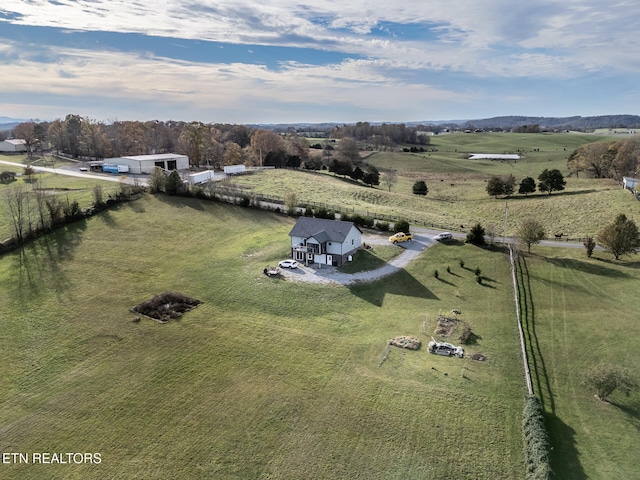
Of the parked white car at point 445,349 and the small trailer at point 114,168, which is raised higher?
the small trailer at point 114,168

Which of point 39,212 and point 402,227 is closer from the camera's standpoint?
point 402,227

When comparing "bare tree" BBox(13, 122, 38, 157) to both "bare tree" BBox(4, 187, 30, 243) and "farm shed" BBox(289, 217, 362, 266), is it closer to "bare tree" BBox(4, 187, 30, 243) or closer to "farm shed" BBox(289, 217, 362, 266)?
"bare tree" BBox(4, 187, 30, 243)

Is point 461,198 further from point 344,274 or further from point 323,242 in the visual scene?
point 344,274

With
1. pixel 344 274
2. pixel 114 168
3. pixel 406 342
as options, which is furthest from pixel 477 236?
pixel 114 168

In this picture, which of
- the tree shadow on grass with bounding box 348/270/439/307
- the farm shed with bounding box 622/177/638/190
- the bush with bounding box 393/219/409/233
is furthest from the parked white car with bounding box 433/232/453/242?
the farm shed with bounding box 622/177/638/190

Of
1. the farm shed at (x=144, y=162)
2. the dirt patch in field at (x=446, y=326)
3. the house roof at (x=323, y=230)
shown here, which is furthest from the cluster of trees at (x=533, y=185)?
the farm shed at (x=144, y=162)

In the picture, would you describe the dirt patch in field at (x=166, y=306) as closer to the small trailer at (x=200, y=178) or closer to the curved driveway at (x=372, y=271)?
the curved driveway at (x=372, y=271)
